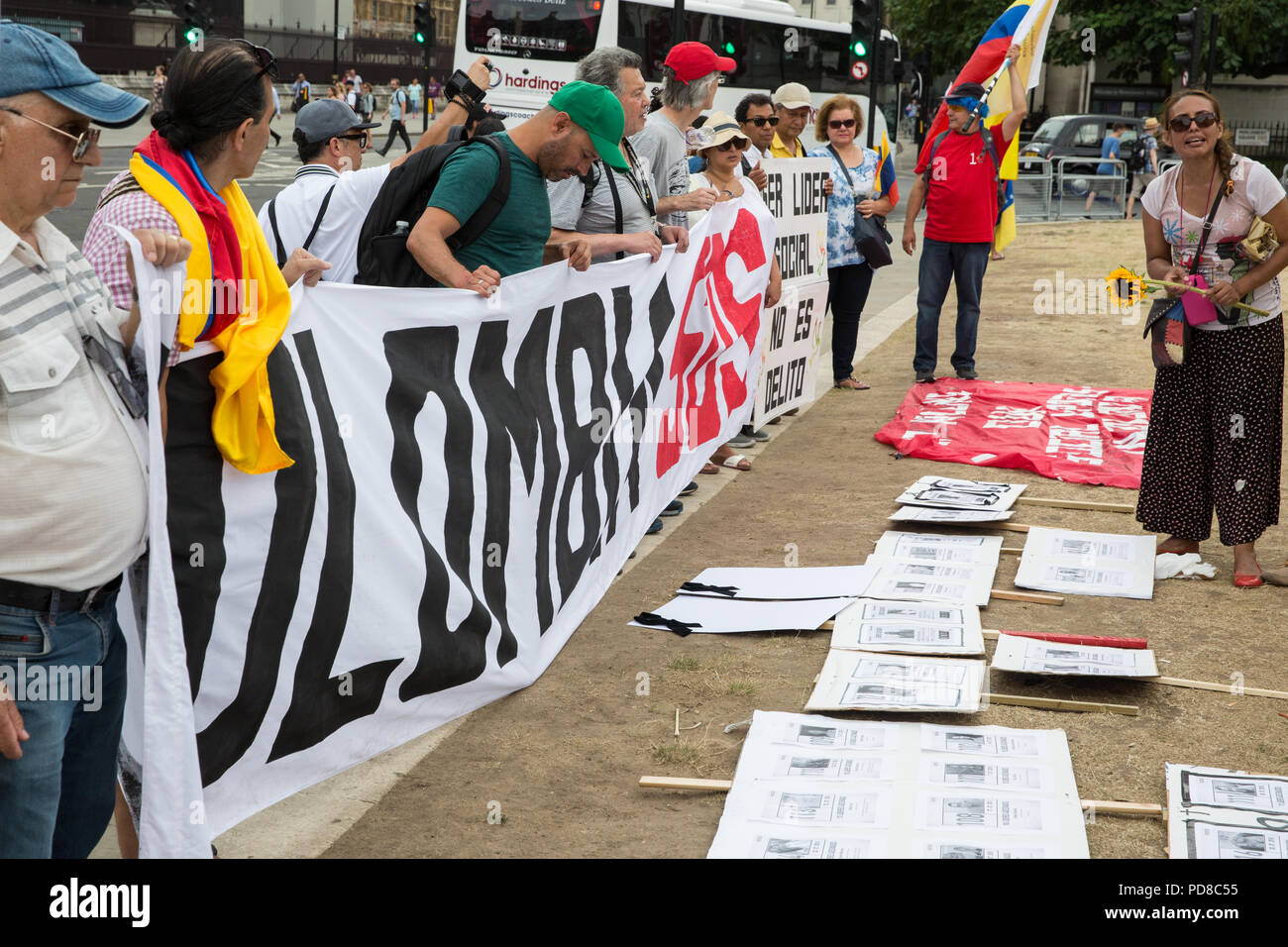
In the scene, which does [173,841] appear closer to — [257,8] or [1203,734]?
[1203,734]

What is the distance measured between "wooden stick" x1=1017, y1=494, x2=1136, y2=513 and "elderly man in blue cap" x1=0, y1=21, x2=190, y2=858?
5.09m

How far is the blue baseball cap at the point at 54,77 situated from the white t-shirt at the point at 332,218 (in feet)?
7.91

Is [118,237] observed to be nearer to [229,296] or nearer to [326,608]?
[229,296]

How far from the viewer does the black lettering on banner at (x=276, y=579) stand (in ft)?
9.73

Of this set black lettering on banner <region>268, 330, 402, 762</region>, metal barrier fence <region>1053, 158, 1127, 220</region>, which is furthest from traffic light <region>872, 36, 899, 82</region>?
black lettering on banner <region>268, 330, 402, 762</region>

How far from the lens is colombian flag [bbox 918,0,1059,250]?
9562 millimetres

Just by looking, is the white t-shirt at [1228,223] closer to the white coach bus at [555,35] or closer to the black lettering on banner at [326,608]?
the black lettering on banner at [326,608]

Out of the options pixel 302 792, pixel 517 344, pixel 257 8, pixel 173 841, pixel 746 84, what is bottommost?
pixel 302 792

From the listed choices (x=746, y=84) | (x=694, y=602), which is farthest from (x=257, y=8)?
(x=694, y=602)

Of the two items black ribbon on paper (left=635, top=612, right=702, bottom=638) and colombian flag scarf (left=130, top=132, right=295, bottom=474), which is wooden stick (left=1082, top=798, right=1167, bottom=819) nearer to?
black ribbon on paper (left=635, top=612, right=702, bottom=638)

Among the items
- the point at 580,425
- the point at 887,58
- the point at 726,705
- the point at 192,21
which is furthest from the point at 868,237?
the point at 192,21

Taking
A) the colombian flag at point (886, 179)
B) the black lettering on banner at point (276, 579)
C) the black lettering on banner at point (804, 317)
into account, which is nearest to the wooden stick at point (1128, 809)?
the black lettering on banner at point (276, 579)

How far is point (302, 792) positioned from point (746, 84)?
21.9 m

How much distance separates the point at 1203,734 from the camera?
396 cm
